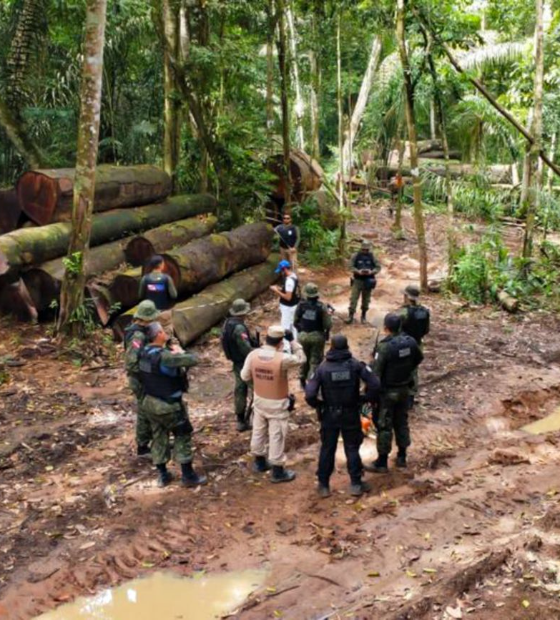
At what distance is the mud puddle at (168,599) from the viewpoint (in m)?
5.48

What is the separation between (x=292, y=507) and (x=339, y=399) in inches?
49.9

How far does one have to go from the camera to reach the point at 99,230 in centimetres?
1306

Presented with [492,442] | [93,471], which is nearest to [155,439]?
[93,471]

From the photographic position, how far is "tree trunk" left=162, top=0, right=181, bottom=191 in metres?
15.5

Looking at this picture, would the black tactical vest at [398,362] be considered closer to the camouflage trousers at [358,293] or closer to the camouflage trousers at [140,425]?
the camouflage trousers at [140,425]

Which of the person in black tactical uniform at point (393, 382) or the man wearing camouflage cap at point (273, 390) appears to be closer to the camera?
the man wearing camouflage cap at point (273, 390)

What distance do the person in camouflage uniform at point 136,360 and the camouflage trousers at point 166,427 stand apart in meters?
0.43

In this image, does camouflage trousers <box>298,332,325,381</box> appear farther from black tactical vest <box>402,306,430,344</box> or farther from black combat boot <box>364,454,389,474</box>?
black combat boot <box>364,454,389,474</box>

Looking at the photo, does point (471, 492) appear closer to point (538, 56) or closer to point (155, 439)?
point (155, 439)

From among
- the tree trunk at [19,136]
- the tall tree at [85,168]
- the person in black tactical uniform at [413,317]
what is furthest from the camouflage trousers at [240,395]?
the tree trunk at [19,136]

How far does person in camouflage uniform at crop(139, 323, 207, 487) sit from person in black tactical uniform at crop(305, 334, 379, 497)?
4.51 feet

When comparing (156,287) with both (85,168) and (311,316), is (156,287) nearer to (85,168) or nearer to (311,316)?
(85,168)

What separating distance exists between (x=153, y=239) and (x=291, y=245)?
3.19 m

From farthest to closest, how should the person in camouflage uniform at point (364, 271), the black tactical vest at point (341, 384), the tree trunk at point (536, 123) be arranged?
the tree trunk at point (536, 123) → the person in camouflage uniform at point (364, 271) → the black tactical vest at point (341, 384)
